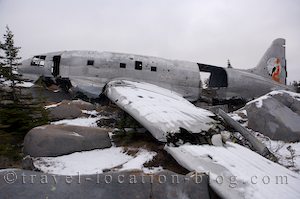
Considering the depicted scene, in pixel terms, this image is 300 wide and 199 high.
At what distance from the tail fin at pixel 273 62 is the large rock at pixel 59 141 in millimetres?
16135

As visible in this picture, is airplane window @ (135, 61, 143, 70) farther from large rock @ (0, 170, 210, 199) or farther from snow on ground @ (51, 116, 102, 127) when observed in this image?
large rock @ (0, 170, 210, 199)

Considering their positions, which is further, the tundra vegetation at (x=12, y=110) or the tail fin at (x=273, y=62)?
the tail fin at (x=273, y=62)

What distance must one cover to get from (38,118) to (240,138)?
5.51 metres

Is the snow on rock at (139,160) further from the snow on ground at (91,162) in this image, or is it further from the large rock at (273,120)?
the large rock at (273,120)

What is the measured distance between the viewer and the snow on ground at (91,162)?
4.71 metres

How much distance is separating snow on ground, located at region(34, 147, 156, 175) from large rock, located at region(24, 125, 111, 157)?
0.16m

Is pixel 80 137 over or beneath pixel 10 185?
beneath

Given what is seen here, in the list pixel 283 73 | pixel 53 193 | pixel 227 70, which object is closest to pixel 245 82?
pixel 227 70

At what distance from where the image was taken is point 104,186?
3.30m

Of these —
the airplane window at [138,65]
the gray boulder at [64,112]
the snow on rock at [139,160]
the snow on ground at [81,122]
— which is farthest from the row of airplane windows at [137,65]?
the snow on rock at [139,160]

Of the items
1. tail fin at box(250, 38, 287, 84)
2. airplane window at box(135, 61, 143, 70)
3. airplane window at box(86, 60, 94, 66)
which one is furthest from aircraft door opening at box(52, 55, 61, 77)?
tail fin at box(250, 38, 287, 84)

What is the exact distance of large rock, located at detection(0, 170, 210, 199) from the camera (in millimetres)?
3098

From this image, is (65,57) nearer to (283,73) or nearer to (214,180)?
(214,180)

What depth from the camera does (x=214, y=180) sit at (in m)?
3.58
